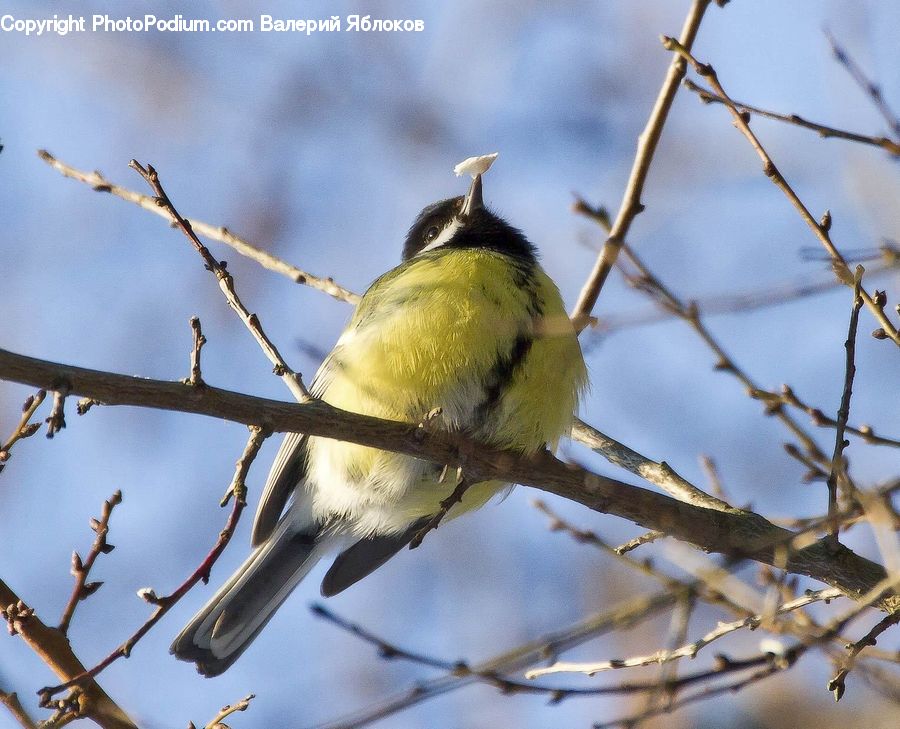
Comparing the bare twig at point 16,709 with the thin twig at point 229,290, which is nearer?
the bare twig at point 16,709

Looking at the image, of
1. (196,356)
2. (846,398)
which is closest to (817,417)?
(846,398)

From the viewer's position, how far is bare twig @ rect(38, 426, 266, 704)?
107 inches

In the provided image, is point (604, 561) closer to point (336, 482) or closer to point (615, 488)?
point (336, 482)

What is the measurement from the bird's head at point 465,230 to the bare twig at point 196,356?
205 centimetres

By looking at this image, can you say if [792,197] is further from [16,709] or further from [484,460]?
[16,709]

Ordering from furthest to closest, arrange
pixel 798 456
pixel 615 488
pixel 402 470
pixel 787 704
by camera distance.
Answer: pixel 787 704 < pixel 402 470 < pixel 615 488 < pixel 798 456

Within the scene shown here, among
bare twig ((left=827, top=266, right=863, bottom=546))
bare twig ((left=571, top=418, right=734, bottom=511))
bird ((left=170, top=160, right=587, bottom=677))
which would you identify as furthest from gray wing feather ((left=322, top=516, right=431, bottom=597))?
bare twig ((left=827, top=266, right=863, bottom=546))

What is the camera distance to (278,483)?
15.1ft

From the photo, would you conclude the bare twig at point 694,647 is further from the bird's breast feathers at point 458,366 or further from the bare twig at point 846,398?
the bird's breast feathers at point 458,366

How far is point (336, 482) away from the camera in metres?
4.38

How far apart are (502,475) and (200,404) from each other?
131 cm

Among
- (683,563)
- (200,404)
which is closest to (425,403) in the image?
(200,404)

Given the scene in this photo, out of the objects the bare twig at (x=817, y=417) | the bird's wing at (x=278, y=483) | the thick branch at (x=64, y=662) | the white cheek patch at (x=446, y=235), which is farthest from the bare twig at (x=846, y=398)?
the white cheek patch at (x=446, y=235)

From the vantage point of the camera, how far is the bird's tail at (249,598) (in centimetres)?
443
